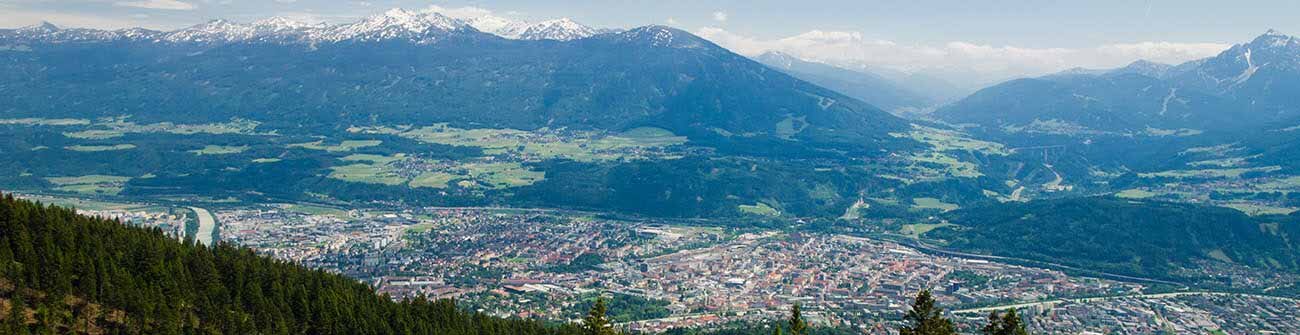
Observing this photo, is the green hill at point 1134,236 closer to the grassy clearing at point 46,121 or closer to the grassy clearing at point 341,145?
the grassy clearing at point 341,145

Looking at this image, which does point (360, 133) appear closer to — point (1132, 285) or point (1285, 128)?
point (1132, 285)

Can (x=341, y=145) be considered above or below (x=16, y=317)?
below

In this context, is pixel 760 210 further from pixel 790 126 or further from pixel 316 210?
pixel 790 126

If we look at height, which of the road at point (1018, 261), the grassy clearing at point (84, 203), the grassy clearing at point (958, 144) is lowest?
the road at point (1018, 261)

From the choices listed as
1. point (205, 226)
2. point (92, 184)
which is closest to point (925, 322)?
point (205, 226)

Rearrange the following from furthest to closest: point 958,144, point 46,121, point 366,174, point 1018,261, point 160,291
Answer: point 958,144
point 46,121
point 366,174
point 1018,261
point 160,291

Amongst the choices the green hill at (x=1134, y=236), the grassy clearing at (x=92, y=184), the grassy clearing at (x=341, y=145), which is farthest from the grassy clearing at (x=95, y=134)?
the green hill at (x=1134, y=236)

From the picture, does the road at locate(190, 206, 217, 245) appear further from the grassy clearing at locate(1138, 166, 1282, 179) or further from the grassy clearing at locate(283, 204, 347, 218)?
the grassy clearing at locate(1138, 166, 1282, 179)
